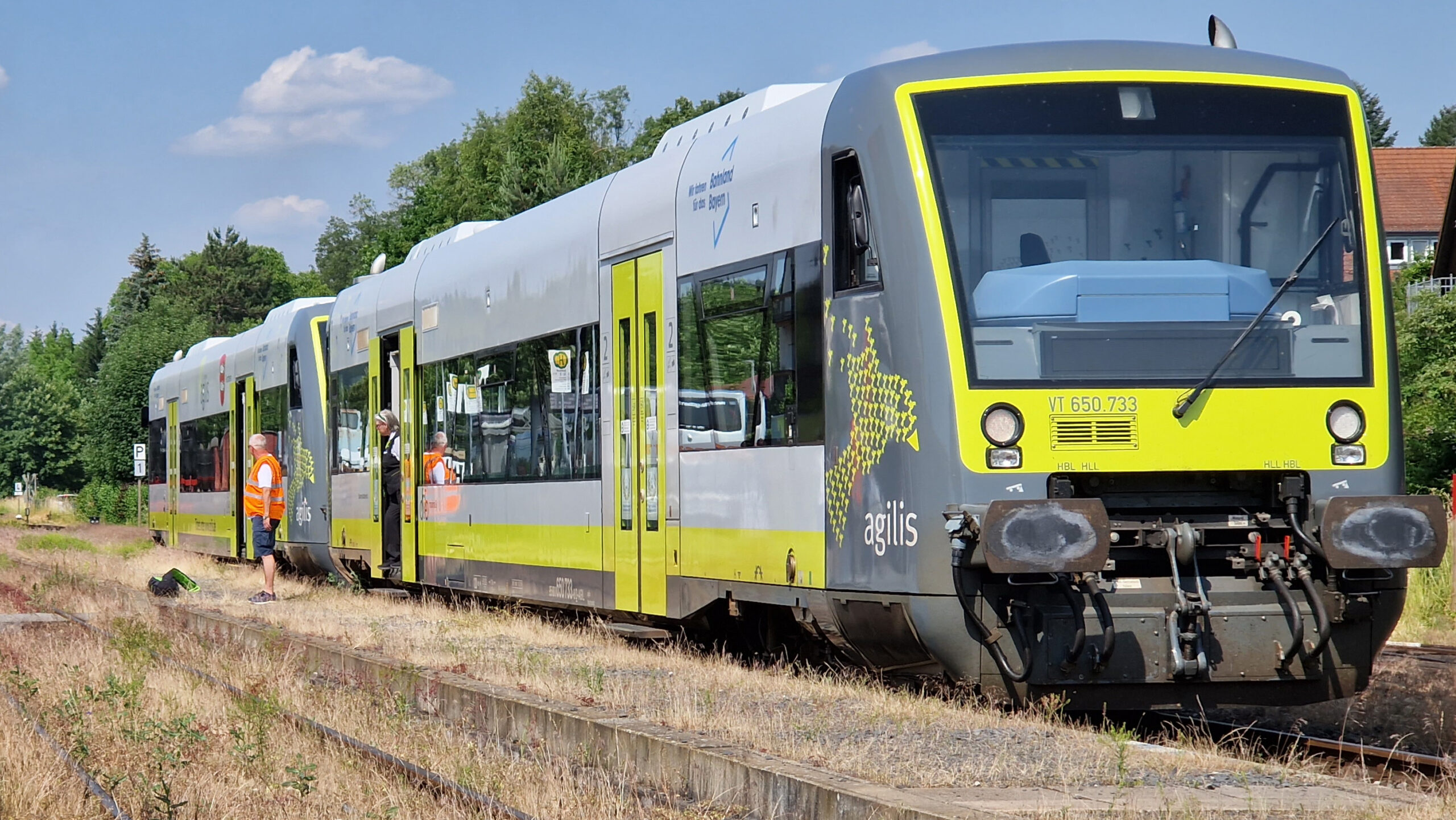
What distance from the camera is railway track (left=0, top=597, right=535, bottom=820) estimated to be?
7102 millimetres

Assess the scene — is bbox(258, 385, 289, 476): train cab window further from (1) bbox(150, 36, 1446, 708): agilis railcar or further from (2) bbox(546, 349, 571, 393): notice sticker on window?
(1) bbox(150, 36, 1446, 708): agilis railcar

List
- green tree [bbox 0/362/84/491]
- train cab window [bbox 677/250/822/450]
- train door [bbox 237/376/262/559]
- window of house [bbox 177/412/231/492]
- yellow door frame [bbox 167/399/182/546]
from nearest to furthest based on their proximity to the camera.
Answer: train cab window [bbox 677/250/822/450], train door [bbox 237/376/262/559], window of house [bbox 177/412/231/492], yellow door frame [bbox 167/399/182/546], green tree [bbox 0/362/84/491]

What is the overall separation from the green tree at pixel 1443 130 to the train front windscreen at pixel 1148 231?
119884 millimetres

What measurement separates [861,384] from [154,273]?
122m

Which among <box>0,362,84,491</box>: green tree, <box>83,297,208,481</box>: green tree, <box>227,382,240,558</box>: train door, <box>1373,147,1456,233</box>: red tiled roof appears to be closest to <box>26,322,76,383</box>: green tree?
<box>0,362,84,491</box>: green tree

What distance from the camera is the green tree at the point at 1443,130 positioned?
12138cm

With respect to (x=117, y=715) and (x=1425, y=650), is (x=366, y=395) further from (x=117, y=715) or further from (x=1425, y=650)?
(x=1425, y=650)

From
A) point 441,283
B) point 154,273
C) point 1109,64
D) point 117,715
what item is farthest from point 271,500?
point 154,273

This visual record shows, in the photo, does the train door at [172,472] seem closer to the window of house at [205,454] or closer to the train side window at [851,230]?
the window of house at [205,454]

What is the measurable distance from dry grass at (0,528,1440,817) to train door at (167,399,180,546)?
1751cm

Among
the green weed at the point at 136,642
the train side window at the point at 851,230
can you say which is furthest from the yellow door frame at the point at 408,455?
→ the train side window at the point at 851,230

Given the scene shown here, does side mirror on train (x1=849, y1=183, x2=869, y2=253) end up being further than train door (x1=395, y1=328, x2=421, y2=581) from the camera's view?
No

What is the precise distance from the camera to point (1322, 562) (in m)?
8.69

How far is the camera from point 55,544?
129ft
